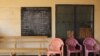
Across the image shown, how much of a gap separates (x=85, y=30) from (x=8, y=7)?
285cm

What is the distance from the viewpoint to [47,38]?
8.65 m

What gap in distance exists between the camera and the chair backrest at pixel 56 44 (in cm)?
803

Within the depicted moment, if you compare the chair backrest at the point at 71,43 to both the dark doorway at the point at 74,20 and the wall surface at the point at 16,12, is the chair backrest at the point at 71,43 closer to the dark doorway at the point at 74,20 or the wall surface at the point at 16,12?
the dark doorway at the point at 74,20

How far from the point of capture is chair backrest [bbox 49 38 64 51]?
8.03m

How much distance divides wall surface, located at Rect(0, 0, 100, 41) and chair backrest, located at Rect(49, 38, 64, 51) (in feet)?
1.73

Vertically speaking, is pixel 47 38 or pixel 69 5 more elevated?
pixel 69 5

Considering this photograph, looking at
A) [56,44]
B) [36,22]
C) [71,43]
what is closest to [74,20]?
[71,43]

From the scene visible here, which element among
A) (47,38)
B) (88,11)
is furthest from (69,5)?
(47,38)

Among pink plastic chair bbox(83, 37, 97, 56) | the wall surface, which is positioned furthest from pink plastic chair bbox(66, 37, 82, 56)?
the wall surface

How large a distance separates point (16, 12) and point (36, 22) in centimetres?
79

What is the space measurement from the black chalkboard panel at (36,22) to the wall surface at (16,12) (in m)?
0.14

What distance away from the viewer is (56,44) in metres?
8.12

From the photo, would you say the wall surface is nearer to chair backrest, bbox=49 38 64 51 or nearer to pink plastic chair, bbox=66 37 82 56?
chair backrest, bbox=49 38 64 51

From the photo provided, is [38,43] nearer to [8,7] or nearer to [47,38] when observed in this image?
[47,38]
